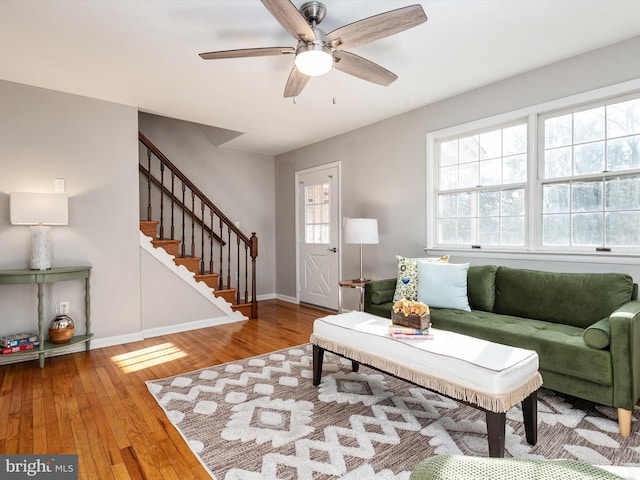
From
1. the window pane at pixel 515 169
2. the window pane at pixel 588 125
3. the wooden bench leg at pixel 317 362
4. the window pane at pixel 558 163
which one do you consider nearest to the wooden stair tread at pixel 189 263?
the wooden bench leg at pixel 317 362

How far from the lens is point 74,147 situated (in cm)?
349

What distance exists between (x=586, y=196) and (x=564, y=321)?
1.08m

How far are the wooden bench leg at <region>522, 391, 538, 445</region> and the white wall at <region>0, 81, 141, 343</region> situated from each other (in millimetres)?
3768

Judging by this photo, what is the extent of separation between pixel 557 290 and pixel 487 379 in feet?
5.05

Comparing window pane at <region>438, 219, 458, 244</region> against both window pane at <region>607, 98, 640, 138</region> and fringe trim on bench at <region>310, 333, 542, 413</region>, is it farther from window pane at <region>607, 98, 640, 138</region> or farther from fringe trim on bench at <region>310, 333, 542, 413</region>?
fringe trim on bench at <region>310, 333, 542, 413</region>

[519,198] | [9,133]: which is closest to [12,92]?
[9,133]

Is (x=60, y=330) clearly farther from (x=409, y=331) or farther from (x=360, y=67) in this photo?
(x=360, y=67)

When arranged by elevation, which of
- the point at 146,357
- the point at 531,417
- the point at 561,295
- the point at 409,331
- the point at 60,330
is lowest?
the point at 146,357

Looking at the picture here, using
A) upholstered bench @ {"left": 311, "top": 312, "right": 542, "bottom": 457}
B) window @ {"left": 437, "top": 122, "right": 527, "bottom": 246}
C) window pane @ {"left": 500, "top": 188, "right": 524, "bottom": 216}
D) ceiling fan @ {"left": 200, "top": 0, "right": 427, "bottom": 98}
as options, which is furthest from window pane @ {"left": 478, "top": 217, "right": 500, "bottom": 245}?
ceiling fan @ {"left": 200, "top": 0, "right": 427, "bottom": 98}

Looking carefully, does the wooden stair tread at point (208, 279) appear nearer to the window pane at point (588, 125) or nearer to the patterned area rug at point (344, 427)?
the patterned area rug at point (344, 427)

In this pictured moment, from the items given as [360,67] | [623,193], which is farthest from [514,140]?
[360,67]

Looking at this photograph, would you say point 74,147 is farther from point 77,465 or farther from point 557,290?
point 557,290

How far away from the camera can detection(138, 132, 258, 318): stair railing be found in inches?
181

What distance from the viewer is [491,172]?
11.4 ft
